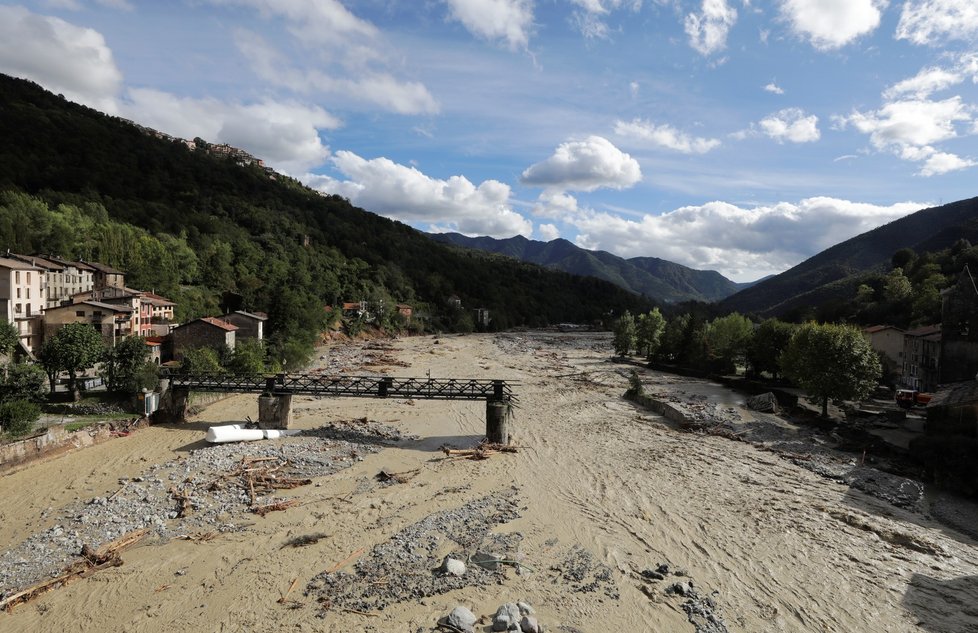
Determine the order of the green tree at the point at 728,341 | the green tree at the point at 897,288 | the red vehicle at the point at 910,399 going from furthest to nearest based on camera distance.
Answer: the green tree at the point at 897,288, the green tree at the point at 728,341, the red vehicle at the point at 910,399

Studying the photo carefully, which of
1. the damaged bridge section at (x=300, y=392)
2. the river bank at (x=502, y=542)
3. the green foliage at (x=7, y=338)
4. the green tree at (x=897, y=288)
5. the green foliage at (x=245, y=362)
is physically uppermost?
the green tree at (x=897, y=288)

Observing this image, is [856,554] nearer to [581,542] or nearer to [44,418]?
[581,542]

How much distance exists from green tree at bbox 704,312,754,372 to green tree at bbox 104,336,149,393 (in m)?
58.2

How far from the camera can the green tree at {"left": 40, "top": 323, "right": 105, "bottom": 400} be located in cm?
3027

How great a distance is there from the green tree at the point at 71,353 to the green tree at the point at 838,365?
161 feet

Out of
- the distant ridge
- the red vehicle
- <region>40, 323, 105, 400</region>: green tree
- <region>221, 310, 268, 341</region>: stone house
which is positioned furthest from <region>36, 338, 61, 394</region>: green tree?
the distant ridge

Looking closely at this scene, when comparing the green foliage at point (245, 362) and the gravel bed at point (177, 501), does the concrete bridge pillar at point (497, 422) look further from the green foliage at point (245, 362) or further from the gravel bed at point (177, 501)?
the green foliage at point (245, 362)

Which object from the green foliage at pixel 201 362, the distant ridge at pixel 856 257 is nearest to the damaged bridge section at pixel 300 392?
the green foliage at pixel 201 362

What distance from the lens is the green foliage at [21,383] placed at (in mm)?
27078

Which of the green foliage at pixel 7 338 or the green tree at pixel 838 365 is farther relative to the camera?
the green tree at pixel 838 365

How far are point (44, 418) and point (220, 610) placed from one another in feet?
75.1

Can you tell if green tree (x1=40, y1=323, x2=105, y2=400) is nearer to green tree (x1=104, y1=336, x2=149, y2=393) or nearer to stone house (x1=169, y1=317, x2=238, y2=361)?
green tree (x1=104, y1=336, x2=149, y2=393)

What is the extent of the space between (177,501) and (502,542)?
45.2ft

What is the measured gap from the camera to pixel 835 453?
29.0 meters
